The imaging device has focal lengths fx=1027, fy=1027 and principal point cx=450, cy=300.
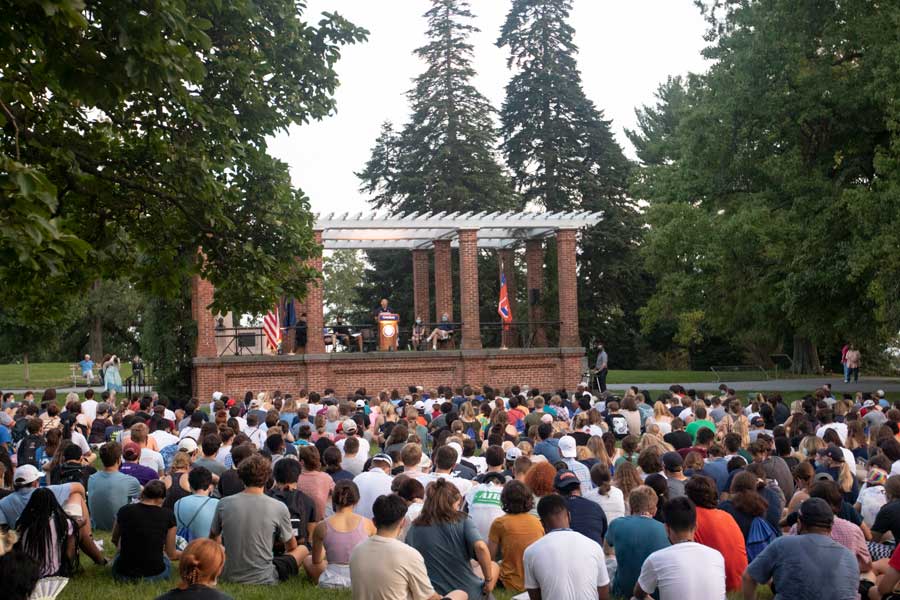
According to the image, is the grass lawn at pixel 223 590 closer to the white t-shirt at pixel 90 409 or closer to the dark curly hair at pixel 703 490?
the dark curly hair at pixel 703 490

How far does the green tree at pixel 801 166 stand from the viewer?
90.1 ft

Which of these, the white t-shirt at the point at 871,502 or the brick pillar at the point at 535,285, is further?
the brick pillar at the point at 535,285

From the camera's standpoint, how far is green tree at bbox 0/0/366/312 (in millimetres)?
12633

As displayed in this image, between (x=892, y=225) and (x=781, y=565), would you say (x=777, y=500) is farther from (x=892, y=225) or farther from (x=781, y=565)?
(x=892, y=225)

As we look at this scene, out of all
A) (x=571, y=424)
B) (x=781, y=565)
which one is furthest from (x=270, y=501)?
(x=571, y=424)

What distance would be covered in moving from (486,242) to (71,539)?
30126mm

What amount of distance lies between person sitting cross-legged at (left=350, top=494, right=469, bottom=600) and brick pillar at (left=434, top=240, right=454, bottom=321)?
3003 cm

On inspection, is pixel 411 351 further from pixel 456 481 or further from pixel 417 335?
pixel 456 481

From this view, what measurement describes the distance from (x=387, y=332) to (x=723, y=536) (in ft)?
82.9

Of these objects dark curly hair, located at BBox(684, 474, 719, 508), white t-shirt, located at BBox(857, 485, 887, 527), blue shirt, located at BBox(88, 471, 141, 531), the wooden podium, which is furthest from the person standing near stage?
dark curly hair, located at BBox(684, 474, 719, 508)

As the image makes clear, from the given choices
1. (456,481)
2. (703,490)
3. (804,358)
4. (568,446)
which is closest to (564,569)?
(703,490)

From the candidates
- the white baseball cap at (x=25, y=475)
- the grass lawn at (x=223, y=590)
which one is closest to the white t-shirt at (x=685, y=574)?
the grass lawn at (x=223, y=590)

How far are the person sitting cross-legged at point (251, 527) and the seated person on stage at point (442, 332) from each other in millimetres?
25041

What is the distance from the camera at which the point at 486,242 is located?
3853 centimetres
